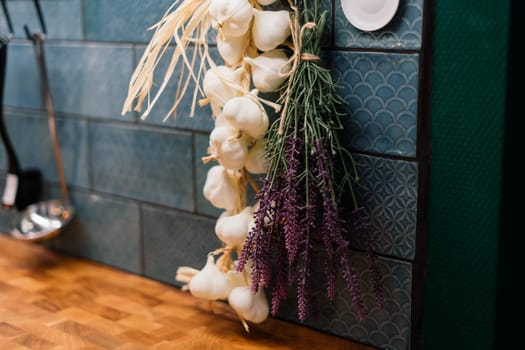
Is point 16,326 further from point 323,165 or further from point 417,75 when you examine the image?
point 417,75

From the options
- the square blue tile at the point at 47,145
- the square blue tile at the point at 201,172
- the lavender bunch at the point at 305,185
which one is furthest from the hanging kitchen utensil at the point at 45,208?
the lavender bunch at the point at 305,185

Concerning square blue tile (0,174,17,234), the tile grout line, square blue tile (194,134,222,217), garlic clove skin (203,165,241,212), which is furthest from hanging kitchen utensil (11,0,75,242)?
the tile grout line

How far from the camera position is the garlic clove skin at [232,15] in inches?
38.4

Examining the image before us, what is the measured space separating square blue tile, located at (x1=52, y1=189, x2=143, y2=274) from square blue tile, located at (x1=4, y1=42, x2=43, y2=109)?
0.24 metres

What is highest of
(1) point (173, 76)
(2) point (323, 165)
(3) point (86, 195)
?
(1) point (173, 76)

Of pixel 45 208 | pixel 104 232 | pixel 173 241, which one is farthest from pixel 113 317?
pixel 45 208

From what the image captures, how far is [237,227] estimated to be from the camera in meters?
1.06

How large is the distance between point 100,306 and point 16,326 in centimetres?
14

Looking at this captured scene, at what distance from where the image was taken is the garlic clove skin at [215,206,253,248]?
1063 mm

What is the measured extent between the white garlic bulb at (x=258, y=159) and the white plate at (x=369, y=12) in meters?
0.21

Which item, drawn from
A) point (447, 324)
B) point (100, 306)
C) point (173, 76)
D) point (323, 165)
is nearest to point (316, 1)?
point (323, 165)

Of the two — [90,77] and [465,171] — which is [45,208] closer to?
[90,77]

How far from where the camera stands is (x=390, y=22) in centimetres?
95

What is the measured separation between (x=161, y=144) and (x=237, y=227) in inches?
11.9
